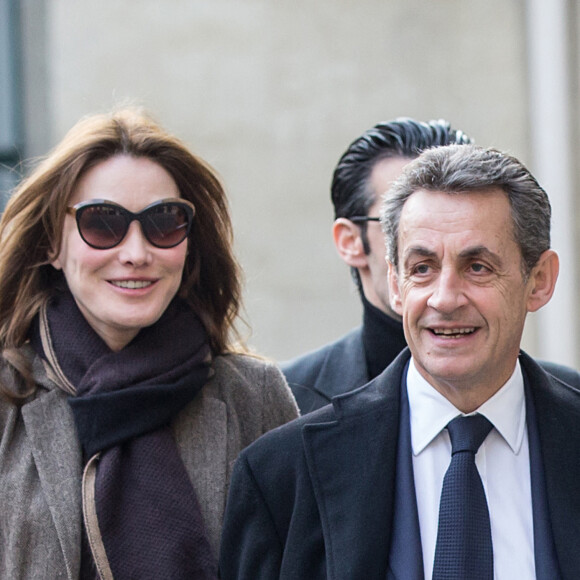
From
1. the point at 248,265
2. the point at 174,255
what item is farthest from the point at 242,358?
the point at 248,265

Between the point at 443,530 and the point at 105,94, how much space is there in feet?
17.4

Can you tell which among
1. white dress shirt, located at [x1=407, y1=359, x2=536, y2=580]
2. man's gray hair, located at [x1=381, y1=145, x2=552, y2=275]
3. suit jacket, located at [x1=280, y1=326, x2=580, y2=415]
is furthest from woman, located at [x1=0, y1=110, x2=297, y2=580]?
man's gray hair, located at [x1=381, y1=145, x2=552, y2=275]

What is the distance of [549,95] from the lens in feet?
23.4

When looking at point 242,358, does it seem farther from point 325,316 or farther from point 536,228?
point 325,316

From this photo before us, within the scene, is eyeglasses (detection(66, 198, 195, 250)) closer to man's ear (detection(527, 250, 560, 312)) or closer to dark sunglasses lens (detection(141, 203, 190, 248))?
dark sunglasses lens (detection(141, 203, 190, 248))

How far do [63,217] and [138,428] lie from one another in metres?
0.65

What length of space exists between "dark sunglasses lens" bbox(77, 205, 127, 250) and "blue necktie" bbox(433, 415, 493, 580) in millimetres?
1137

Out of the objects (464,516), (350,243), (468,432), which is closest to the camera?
(464,516)

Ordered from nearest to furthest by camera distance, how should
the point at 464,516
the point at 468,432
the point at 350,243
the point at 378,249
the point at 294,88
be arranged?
the point at 464,516 → the point at 468,432 → the point at 378,249 → the point at 350,243 → the point at 294,88

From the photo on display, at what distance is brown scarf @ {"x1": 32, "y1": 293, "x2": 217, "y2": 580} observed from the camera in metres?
2.95

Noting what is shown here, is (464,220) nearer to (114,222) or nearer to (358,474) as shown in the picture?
(358,474)

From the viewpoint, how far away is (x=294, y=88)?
7.25m

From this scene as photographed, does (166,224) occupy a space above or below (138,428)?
above

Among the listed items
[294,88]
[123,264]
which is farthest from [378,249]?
[294,88]
